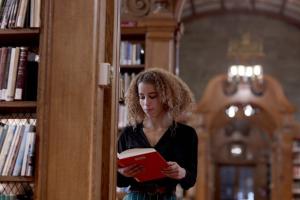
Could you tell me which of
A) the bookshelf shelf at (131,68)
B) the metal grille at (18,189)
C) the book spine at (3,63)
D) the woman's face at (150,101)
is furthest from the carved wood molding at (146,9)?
the metal grille at (18,189)

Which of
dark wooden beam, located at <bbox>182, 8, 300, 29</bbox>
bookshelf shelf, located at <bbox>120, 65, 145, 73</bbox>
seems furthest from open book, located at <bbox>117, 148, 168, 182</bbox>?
dark wooden beam, located at <bbox>182, 8, 300, 29</bbox>

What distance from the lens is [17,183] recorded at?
114 inches

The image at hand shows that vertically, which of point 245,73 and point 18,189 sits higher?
point 245,73

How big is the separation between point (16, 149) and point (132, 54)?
337 centimetres

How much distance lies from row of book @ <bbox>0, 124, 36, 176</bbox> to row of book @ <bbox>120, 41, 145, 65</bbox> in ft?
10.6

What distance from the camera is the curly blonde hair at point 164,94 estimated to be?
3.00 m

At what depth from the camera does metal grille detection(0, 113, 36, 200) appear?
2693 millimetres

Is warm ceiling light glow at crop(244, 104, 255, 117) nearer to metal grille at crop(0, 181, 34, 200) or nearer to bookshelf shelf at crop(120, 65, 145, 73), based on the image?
bookshelf shelf at crop(120, 65, 145, 73)

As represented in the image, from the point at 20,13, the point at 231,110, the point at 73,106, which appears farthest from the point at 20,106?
the point at 231,110

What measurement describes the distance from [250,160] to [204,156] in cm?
769

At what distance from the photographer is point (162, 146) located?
9.70 feet

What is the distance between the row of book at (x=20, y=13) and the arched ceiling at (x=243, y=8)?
14093mm

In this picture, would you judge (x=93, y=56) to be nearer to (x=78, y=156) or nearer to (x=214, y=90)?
(x=78, y=156)

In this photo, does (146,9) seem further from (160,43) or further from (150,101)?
(150,101)
